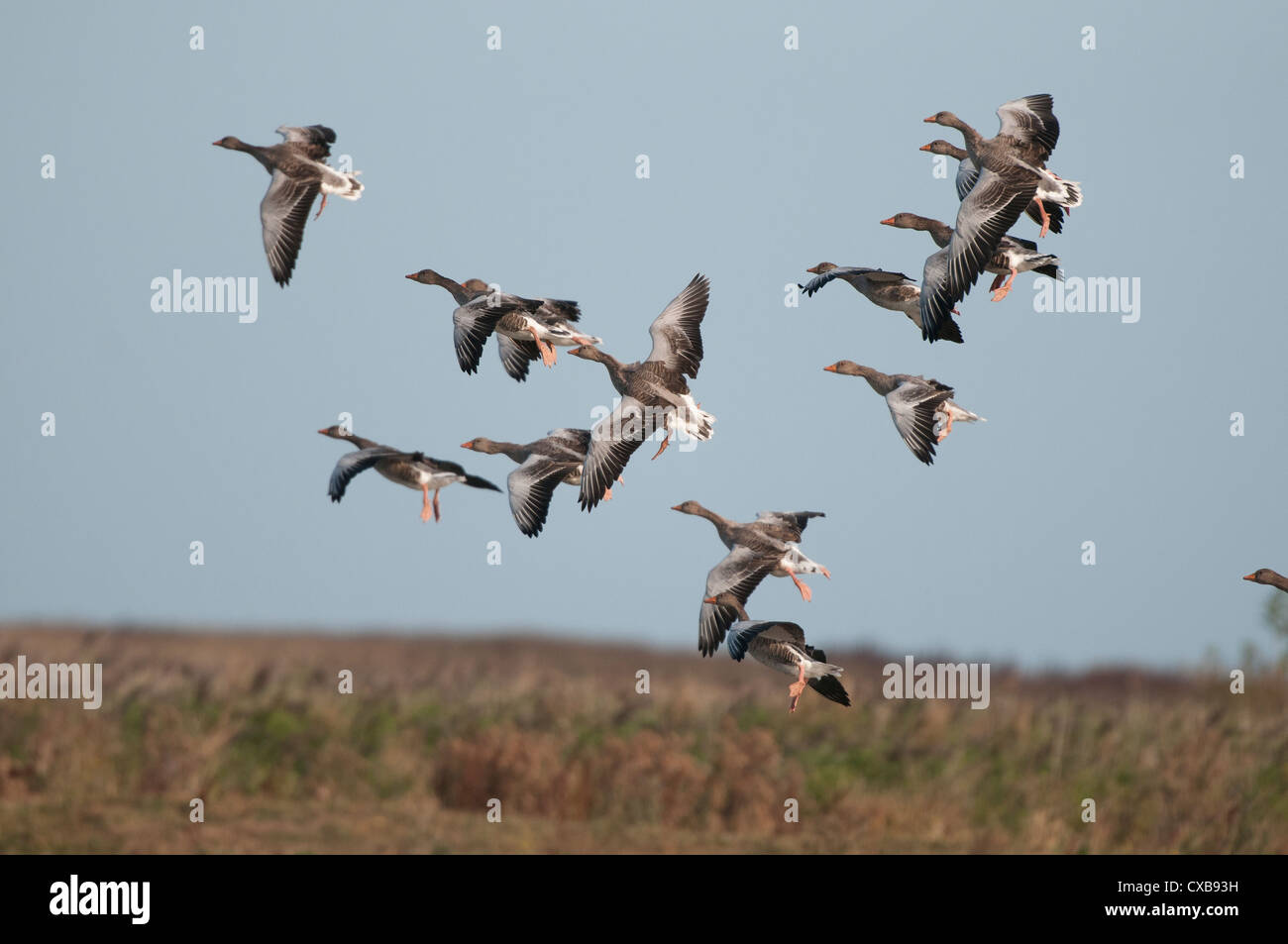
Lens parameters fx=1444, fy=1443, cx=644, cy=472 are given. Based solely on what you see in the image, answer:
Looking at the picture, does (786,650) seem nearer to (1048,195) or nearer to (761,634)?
(761,634)

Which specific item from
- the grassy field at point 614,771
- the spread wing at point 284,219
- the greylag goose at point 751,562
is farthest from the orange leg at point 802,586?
the grassy field at point 614,771

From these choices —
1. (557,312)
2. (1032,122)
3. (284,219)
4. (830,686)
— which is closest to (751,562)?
(830,686)

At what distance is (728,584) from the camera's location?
7.45 meters

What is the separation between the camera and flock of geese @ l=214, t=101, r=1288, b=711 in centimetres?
757

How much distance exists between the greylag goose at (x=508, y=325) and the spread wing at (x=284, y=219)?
0.93 m

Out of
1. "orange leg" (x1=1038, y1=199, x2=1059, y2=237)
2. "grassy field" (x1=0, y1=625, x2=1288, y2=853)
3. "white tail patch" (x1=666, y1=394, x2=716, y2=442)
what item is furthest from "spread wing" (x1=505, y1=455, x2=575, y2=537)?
"grassy field" (x1=0, y1=625, x2=1288, y2=853)

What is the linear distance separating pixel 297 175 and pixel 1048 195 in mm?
5030

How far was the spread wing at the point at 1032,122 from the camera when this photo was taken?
9.20m

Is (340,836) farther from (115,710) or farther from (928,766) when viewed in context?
(928,766)

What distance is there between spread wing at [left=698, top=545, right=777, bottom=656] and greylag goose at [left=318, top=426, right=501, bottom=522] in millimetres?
1482

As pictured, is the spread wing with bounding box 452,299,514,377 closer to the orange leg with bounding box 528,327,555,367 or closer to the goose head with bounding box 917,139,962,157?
the orange leg with bounding box 528,327,555,367

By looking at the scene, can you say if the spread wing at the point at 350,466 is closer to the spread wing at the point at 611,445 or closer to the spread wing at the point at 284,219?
the spread wing at the point at 611,445
